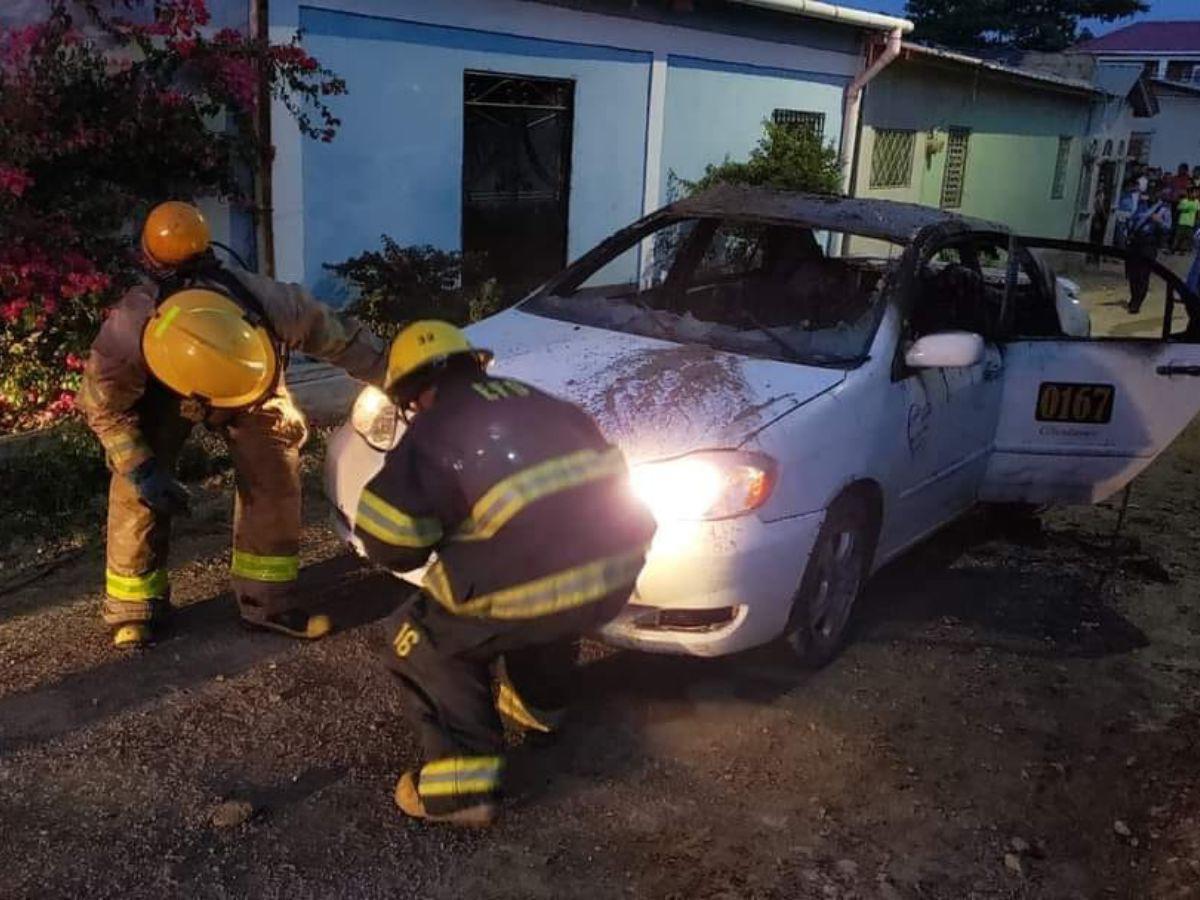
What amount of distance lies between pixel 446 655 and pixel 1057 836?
5.82 feet

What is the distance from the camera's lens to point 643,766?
3422 millimetres

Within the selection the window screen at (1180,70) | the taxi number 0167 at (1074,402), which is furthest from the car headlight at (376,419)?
the window screen at (1180,70)

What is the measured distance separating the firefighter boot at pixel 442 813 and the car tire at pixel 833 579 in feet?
4.14

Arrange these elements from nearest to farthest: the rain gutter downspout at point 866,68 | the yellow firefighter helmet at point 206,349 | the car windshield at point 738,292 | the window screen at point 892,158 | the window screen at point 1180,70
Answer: the yellow firefighter helmet at point 206,349, the car windshield at point 738,292, the rain gutter downspout at point 866,68, the window screen at point 892,158, the window screen at point 1180,70

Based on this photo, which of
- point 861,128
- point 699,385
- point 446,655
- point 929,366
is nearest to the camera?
point 446,655

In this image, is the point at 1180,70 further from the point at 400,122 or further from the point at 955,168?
the point at 400,122

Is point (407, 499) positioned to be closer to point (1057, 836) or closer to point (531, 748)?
point (531, 748)

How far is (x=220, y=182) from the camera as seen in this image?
22.1ft

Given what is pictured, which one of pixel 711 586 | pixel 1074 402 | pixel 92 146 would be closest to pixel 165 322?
pixel 711 586

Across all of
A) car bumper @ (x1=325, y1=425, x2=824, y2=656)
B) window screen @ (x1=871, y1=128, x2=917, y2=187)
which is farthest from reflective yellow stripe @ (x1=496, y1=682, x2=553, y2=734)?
window screen @ (x1=871, y1=128, x2=917, y2=187)

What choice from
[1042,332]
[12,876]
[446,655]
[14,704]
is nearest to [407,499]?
[446,655]

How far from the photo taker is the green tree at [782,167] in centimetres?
1088

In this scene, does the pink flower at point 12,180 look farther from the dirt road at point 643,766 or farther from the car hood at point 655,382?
the car hood at point 655,382

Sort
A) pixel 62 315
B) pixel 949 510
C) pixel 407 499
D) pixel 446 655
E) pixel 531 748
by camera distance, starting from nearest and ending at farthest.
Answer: pixel 407 499 → pixel 446 655 → pixel 531 748 → pixel 949 510 → pixel 62 315
